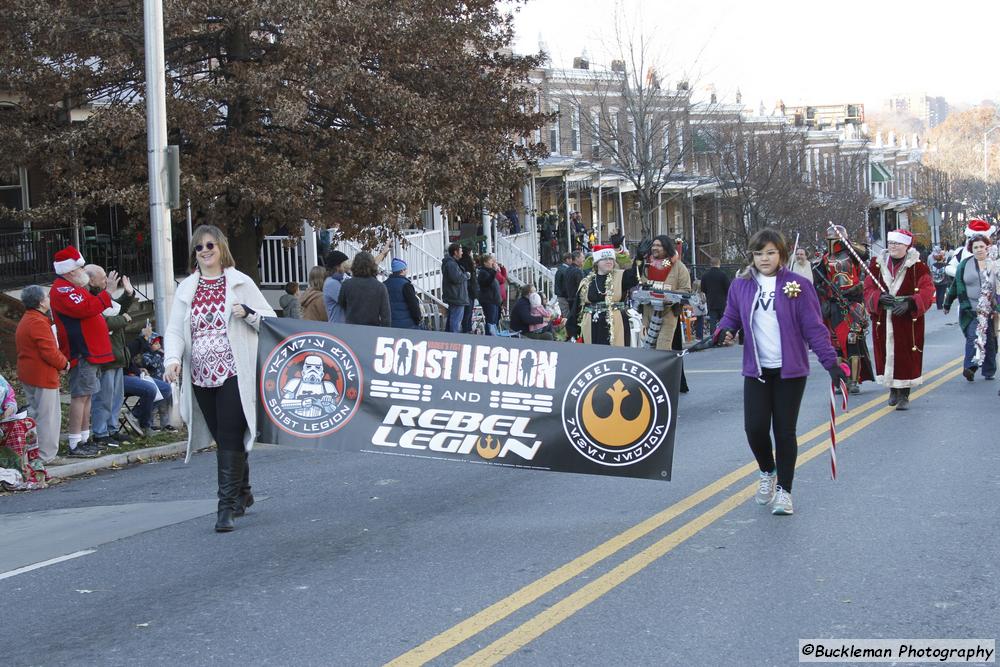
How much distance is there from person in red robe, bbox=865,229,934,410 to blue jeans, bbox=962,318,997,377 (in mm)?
1848

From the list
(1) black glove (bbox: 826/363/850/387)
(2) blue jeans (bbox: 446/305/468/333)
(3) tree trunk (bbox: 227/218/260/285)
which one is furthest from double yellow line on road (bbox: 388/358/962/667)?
(2) blue jeans (bbox: 446/305/468/333)

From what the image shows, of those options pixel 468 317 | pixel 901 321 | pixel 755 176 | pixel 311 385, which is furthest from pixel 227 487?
pixel 755 176

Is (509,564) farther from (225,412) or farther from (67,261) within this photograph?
(67,261)

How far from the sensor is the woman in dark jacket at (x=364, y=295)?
13.9 metres

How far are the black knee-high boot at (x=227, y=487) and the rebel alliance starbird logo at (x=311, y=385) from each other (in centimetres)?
38

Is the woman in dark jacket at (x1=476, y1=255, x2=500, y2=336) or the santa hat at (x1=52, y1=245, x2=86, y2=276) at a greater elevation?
the santa hat at (x1=52, y1=245, x2=86, y2=276)

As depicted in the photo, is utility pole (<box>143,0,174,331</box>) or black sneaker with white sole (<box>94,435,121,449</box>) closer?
black sneaker with white sole (<box>94,435,121,449</box>)

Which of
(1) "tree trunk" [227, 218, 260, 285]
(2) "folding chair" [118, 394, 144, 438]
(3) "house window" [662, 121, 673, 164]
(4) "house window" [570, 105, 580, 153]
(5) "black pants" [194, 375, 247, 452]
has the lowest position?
(2) "folding chair" [118, 394, 144, 438]

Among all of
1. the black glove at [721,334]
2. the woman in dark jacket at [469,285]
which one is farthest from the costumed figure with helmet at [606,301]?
the woman in dark jacket at [469,285]

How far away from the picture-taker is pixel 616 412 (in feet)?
25.9

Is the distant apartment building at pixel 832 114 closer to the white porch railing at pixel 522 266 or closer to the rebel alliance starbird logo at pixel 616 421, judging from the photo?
the white porch railing at pixel 522 266

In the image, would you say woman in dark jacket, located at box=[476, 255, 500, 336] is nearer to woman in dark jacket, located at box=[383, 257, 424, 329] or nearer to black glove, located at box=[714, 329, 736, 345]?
woman in dark jacket, located at box=[383, 257, 424, 329]

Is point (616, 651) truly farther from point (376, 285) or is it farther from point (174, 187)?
point (174, 187)

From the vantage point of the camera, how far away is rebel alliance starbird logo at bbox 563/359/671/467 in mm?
7848
